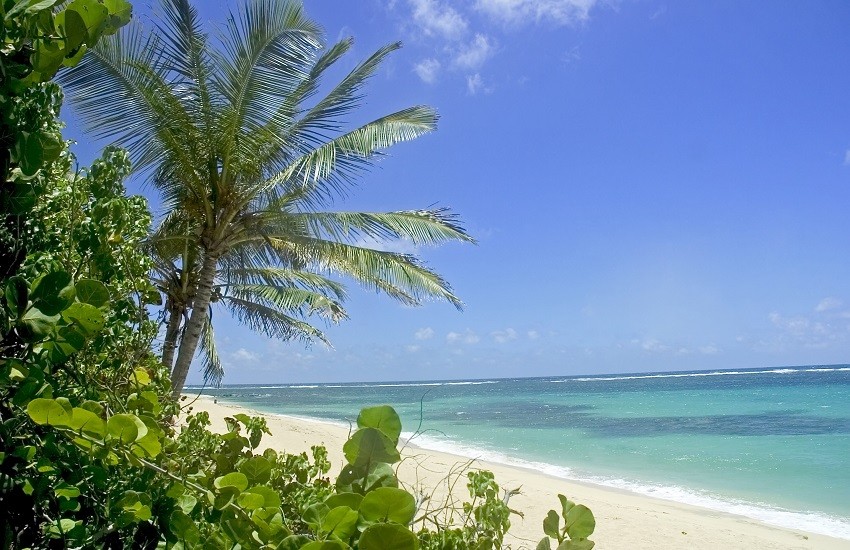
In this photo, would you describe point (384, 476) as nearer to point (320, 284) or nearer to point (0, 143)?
point (0, 143)

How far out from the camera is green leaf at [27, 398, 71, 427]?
1.79 feet

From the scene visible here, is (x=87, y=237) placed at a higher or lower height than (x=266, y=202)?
lower

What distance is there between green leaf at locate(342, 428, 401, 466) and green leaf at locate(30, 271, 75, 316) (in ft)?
1.09

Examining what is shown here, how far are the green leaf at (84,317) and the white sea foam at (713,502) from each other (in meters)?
5.93

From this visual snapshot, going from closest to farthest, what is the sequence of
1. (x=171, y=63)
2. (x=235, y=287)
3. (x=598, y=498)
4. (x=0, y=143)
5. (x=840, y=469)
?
(x=0, y=143) < (x=171, y=63) < (x=598, y=498) < (x=235, y=287) < (x=840, y=469)

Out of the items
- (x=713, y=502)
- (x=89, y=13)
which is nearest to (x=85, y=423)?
(x=89, y=13)

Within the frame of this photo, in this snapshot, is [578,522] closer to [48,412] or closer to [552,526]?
[552,526]

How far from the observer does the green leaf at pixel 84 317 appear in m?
0.61

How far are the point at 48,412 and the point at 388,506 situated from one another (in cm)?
33

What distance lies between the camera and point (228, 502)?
669mm

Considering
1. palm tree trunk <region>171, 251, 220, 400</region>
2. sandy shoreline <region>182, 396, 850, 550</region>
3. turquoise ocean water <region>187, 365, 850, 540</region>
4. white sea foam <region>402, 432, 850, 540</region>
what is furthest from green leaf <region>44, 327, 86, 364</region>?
palm tree trunk <region>171, 251, 220, 400</region>

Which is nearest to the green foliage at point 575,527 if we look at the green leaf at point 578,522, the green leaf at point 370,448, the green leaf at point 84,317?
the green leaf at point 578,522

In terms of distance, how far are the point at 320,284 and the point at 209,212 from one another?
Answer: 3.77 metres

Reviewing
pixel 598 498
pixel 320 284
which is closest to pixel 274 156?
pixel 320 284
